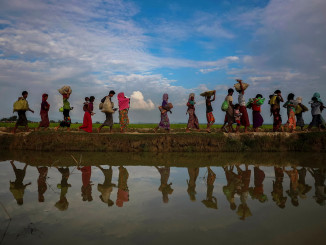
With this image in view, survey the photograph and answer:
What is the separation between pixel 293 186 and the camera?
4043mm

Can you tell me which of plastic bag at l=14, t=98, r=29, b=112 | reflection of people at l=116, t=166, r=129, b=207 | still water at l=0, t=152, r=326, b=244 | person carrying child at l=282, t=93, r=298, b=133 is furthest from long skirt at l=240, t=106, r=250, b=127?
plastic bag at l=14, t=98, r=29, b=112

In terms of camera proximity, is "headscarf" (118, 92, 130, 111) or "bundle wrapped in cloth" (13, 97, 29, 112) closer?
"bundle wrapped in cloth" (13, 97, 29, 112)

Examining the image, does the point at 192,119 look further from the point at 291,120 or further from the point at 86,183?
the point at 86,183

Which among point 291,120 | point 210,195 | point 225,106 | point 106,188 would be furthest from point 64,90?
point 291,120

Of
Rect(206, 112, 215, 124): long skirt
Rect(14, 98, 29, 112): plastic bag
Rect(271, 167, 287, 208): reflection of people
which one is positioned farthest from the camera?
Rect(206, 112, 215, 124): long skirt

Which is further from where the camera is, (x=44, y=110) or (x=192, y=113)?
(x=192, y=113)

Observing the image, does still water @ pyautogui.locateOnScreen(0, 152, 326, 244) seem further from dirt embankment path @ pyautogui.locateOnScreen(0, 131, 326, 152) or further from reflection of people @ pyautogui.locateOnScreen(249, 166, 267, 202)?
dirt embankment path @ pyautogui.locateOnScreen(0, 131, 326, 152)

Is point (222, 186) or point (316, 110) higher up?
point (316, 110)

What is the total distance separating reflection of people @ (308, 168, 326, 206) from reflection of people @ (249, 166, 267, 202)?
674 mm

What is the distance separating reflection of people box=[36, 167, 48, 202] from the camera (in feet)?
11.6

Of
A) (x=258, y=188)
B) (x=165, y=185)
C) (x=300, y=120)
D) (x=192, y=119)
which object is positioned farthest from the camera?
(x=300, y=120)

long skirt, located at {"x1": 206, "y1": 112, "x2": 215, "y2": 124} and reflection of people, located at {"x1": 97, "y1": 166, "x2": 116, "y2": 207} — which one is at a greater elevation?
long skirt, located at {"x1": 206, "y1": 112, "x2": 215, "y2": 124}

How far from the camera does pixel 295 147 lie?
950 centimetres

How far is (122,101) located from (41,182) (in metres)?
7.57
